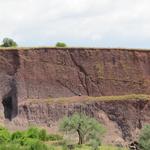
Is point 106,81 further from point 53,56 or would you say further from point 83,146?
point 83,146

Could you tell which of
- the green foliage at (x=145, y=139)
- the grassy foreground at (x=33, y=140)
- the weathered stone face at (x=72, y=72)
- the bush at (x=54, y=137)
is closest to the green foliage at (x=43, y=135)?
the grassy foreground at (x=33, y=140)

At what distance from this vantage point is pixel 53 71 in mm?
70938

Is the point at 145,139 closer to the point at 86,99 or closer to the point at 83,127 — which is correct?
the point at 83,127

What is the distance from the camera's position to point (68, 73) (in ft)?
233

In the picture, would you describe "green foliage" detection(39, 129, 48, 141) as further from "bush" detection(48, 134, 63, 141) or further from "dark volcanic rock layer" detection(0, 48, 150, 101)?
"dark volcanic rock layer" detection(0, 48, 150, 101)

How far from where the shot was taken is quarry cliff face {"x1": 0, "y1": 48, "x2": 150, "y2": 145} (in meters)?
70.1

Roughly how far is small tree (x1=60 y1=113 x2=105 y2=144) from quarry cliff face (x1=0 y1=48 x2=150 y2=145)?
288 inches

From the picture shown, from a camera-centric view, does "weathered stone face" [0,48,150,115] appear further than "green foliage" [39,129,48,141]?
Yes

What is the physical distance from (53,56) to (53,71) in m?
1.16

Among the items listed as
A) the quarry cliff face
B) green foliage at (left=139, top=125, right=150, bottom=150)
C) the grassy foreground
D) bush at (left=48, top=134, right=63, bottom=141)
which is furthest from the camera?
the quarry cliff face

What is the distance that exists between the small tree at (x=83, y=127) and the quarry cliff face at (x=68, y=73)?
7.31 metres

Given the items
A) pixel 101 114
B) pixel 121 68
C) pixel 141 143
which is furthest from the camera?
pixel 121 68

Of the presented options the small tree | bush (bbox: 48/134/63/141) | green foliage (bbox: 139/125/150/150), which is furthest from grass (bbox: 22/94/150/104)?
green foliage (bbox: 139/125/150/150)

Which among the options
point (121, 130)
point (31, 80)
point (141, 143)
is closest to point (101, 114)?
point (121, 130)
